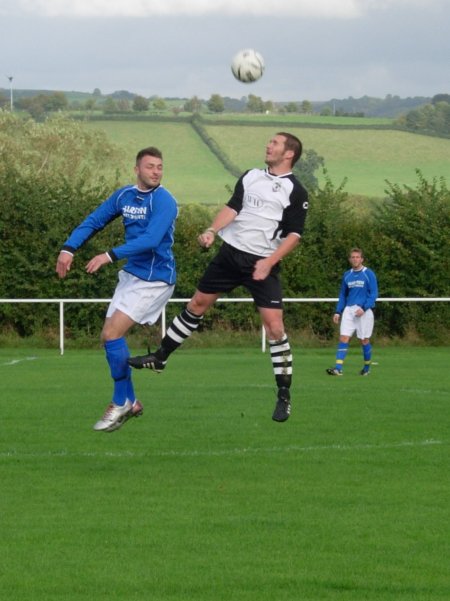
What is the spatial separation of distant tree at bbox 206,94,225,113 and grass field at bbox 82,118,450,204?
6985 mm

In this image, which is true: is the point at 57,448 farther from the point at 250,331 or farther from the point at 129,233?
the point at 250,331

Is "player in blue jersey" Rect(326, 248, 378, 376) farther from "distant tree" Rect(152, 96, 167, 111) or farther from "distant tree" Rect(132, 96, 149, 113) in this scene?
"distant tree" Rect(152, 96, 167, 111)

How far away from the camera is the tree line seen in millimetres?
31250

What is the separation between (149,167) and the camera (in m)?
10.8

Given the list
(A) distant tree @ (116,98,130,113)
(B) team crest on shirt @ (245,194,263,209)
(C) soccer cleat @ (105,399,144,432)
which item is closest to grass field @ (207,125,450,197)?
(A) distant tree @ (116,98,130,113)

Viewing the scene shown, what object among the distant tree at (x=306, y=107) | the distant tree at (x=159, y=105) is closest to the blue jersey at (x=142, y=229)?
the distant tree at (x=159, y=105)

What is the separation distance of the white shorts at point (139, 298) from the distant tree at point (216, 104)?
88.1m

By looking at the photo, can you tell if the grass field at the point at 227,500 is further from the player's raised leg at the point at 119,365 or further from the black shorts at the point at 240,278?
the black shorts at the point at 240,278

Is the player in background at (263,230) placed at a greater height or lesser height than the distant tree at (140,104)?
lesser

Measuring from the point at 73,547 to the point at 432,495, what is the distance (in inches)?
111

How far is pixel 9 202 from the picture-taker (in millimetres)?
32906

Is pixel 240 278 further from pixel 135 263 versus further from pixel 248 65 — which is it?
pixel 248 65

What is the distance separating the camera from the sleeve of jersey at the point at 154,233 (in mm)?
10703

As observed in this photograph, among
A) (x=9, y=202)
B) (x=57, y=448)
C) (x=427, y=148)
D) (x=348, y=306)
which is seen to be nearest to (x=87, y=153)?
(x=427, y=148)
